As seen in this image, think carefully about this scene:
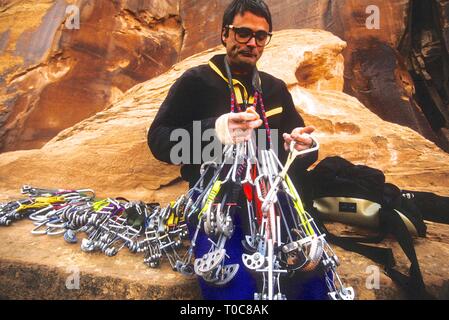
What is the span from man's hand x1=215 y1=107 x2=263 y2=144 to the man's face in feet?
1.48

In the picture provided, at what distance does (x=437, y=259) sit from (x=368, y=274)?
513 mm

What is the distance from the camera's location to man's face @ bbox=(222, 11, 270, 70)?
4.97ft

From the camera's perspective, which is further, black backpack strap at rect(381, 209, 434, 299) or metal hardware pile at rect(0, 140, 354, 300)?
black backpack strap at rect(381, 209, 434, 299)

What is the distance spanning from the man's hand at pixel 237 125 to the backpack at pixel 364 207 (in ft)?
2.89

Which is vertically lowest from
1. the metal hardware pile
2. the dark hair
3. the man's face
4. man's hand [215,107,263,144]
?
the metal hardware pile

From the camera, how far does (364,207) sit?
1799 millimetres

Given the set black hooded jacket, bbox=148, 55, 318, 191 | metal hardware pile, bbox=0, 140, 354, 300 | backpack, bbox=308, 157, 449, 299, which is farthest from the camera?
backpack, bbox=308, 157, 449, 299

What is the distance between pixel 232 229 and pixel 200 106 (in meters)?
0.73

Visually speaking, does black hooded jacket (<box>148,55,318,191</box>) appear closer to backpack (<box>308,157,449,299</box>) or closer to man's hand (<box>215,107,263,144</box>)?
man's hand (<box>215,107,263,144</box>)
